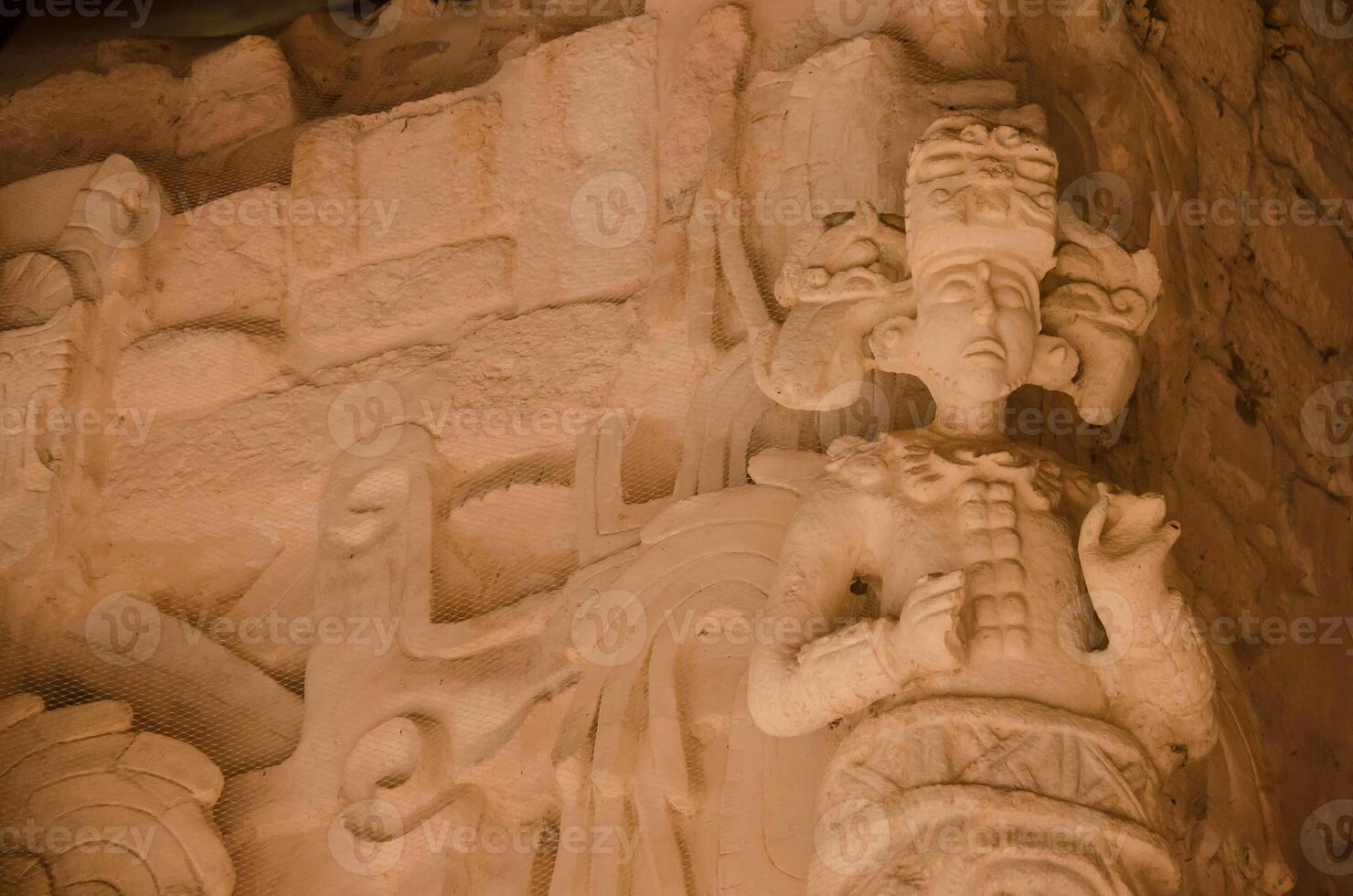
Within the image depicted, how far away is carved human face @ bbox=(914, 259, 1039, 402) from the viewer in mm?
3197

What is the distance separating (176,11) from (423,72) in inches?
44.5

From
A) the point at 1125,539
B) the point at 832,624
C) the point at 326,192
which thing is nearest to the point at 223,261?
the point at 326,192

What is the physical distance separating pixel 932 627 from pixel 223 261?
8.25 ft

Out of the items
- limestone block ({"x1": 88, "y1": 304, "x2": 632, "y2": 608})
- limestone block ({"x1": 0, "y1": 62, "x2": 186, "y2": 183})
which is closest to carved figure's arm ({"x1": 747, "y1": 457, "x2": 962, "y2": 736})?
limestone block ({"x1": 88, "y1": 304, "x2": 632, "y2": 608})

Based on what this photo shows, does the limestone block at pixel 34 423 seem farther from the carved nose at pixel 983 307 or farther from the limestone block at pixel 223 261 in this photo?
the carved nose at pixel 983 307

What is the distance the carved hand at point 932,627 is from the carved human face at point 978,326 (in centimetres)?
44

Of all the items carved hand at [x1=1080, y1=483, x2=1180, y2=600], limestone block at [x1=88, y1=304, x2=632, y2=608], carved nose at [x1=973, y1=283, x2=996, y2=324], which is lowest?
limestone block at [x1=88, y1=304, x2=632, y2=608]

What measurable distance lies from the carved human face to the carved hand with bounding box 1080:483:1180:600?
297 mm

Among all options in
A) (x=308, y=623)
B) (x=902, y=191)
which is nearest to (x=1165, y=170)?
(x=902, y=191)

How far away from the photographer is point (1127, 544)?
302cm

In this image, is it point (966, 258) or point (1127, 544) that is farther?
point (966, 258)

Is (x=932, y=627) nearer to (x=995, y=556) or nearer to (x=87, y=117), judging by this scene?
(x=995, y=556)

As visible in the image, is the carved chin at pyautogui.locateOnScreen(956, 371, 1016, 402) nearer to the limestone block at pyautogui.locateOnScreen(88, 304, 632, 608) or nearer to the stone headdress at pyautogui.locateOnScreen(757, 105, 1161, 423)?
the stone headdress at pyautogui.locateOnScreen(757, 105, 1161, 423)

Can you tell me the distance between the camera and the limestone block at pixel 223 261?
4637mm
